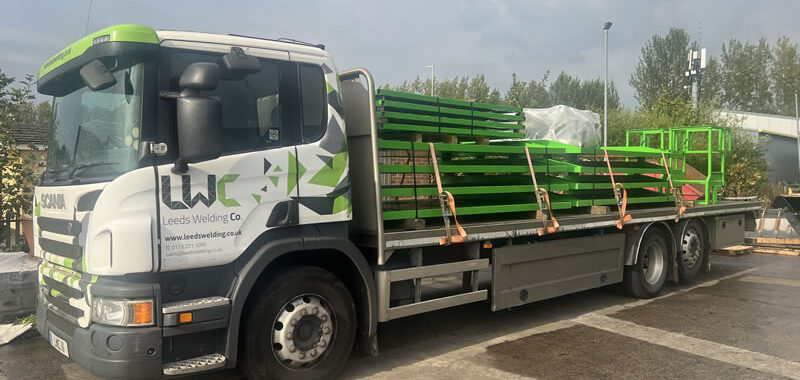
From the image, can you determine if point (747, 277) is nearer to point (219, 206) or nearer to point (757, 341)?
point (757, 341)

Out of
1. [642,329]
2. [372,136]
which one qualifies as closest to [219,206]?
[372,136]

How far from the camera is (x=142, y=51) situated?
3.71 meters

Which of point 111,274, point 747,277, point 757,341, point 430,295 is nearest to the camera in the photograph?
point 111,274

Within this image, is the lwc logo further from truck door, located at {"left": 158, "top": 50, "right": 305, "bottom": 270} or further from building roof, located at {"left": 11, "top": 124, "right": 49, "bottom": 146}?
building roof, located at {"left": 11, "top": 124, "right": 49, "bottom": 146}

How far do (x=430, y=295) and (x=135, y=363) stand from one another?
8.99 ft

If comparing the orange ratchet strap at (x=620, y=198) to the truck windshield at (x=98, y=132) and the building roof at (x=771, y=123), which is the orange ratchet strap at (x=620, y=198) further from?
the building roof at (x=771, y=123)

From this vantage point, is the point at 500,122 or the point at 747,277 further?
the point at 747,277

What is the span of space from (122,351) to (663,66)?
184 feet

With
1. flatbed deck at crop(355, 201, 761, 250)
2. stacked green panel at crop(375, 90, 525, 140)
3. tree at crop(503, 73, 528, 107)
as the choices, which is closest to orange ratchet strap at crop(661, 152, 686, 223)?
flatbed deck at crop(355, 201, 761, 250)

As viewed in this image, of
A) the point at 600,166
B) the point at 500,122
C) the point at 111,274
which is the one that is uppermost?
the point at 500,122

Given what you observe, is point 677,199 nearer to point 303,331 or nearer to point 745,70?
point 303,331

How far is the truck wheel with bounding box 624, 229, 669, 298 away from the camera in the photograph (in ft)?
26.2

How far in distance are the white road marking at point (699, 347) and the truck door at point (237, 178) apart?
13.4 feet

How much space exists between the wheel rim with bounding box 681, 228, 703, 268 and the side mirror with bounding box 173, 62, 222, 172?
25.2 feet
